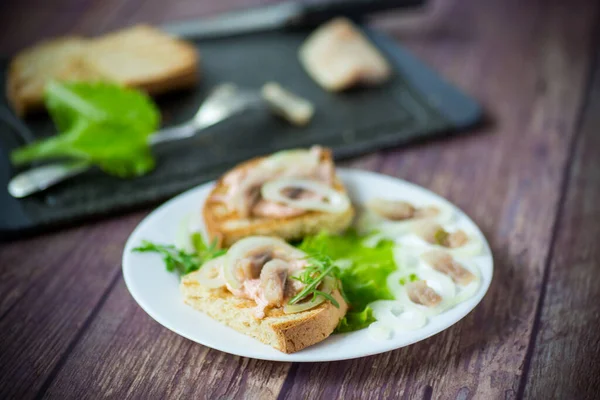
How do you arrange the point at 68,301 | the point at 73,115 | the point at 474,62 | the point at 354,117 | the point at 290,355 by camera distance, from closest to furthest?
1. the point at 290,355
2. the point at 68,301
3. the point at 73,115
4. the point at 354,117
5. the point at 474,62

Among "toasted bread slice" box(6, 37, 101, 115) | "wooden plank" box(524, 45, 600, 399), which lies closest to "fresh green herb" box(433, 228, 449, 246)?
"wooden plank" box(524, 45, 600, 399)

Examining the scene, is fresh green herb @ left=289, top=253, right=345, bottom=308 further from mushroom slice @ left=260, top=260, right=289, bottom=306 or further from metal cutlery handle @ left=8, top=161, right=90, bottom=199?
metal cutlery handle @ left=8, top=161, right=90, bottom=199

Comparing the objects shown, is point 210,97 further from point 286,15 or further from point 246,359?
point 246,359

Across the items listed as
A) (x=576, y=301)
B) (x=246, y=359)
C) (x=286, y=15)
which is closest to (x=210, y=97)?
(x=286, y=15)

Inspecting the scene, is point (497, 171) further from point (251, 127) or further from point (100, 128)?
point (100, 128)

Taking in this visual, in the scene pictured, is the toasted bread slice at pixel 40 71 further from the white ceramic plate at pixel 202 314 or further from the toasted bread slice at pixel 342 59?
the white ceramic plate at pixel 202 314

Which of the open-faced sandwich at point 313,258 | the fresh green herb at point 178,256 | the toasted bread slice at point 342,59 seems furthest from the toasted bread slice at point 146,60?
the fresh green herb at point 178,256
